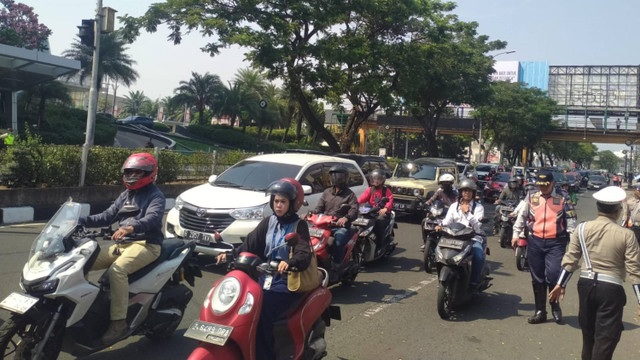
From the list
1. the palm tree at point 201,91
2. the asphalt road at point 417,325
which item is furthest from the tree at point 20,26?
the asphalt road at point 417,325

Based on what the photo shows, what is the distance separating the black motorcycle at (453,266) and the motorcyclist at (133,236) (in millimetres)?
3208

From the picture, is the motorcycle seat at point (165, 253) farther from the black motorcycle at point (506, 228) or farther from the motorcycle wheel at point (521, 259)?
the black motorcycle at point (506, 228)

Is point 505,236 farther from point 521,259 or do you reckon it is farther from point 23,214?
point 23,214

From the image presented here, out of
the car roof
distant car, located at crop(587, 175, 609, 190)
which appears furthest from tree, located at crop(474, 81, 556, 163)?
the car roof

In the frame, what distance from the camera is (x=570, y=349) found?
17.1 ft

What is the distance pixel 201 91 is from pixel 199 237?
47.4m

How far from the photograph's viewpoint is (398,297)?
22.4 ft

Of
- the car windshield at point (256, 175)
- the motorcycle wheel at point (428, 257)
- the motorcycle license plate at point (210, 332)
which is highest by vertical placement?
the car windshield at point (256, 175)

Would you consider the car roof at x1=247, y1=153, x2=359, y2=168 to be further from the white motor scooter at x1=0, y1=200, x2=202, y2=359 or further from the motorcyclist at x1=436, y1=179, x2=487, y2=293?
the white motor scooter at x1=0, y1=200, x2=202, y2=359

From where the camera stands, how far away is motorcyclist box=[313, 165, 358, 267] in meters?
6.73

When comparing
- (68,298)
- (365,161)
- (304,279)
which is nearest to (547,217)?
(304,279)

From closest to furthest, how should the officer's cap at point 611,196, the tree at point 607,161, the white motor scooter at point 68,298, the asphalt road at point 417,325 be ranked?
the white motor scooter at point 68,298 → the officer's cap at point 611,196 → the asphalt road at point 417,325 → the tree at point 607,161

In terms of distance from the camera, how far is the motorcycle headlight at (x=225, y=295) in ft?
10.5

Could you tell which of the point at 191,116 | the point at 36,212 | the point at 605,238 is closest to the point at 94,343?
the point at 605,238
